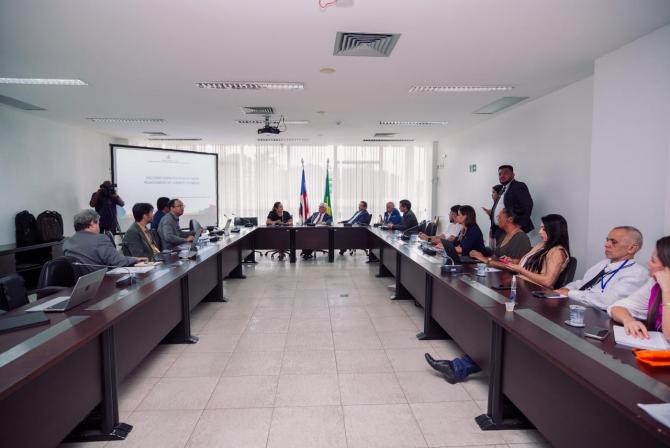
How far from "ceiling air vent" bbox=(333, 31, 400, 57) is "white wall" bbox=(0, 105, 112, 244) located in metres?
5.58

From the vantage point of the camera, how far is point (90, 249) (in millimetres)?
3068

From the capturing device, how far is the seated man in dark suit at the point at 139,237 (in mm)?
4250

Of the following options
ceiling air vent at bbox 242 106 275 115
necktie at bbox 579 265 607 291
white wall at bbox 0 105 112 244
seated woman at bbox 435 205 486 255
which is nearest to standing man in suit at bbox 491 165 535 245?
seated woman at bbox 435 205 486 255

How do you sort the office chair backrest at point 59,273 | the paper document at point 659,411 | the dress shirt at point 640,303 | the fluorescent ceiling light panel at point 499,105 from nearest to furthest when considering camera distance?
the paper document at point 659,411 → the dress shirt at point 640,303 → the office chair backrest at point 59,273 → the fluorescent ceiling light panel at point 499,105

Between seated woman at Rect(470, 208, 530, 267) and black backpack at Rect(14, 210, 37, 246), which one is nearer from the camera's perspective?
seated woman at Rect(470, 208, 530, 267)

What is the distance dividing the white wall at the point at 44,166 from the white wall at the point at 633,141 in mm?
7828

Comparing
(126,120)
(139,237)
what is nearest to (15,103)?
(126,120)

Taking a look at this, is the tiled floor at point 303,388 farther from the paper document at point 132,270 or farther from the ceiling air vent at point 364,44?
the ceiling air vent at point 364,44

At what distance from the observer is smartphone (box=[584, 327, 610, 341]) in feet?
5.68

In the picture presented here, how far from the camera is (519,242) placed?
3787 mm

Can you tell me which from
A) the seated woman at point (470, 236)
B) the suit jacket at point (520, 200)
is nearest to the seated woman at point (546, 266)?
the seated woman at point (470, 236)

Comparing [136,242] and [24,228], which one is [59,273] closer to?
[136,242]

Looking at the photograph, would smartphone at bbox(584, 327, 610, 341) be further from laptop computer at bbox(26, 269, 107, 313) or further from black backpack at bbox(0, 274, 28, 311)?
black backpack at bbox(0, 274, 28, 311)

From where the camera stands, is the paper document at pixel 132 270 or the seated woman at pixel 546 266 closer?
the seated woman at pixel 546 266
